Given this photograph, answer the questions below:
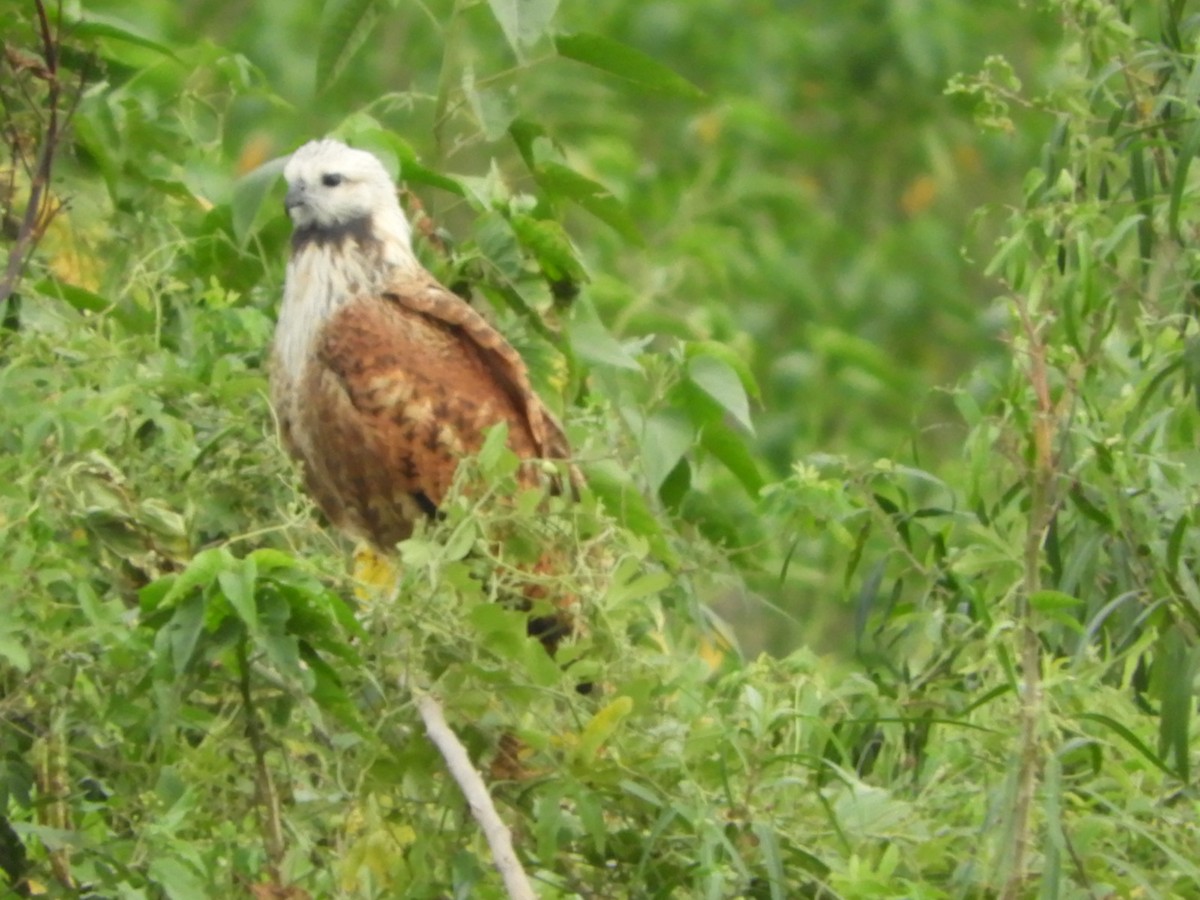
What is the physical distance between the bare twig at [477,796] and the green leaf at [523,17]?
94 centimetres

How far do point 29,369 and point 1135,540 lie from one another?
1.39 m

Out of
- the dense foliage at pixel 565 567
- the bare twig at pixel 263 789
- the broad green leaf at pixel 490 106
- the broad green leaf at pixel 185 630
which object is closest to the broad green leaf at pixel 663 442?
the dense foliage at pixel 565 567

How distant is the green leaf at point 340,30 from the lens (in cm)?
371

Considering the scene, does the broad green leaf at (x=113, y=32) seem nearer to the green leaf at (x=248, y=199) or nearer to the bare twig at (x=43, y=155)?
the bare twig at (x=43, y=155)

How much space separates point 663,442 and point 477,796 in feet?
3.50

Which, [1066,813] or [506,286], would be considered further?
[506,286]

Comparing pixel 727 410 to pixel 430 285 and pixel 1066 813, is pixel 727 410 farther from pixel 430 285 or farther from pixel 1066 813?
pixel 1066 813

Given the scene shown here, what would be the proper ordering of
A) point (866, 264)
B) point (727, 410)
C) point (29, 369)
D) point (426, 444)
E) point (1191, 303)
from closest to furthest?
point (29, 369), point (1191, 303), point (727, 410), point (426, 444), point (866, 264)

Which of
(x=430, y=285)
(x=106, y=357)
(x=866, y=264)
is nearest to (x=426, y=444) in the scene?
(x=430, y=285)

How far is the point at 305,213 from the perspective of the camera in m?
4.31

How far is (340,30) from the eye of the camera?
3.73 m

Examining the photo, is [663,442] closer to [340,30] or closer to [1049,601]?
[340,30]

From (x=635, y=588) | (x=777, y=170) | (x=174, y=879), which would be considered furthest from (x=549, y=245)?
(x=777, y=170)

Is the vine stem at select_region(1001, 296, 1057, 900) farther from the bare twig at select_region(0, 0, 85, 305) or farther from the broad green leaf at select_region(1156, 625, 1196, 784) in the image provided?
the bare twig at select_region(0, 0, 85, 305)
